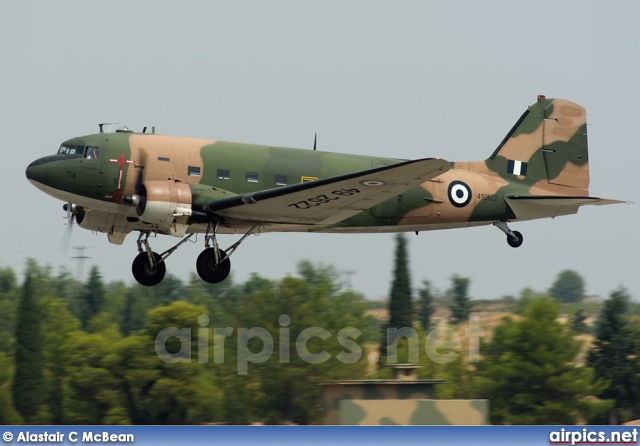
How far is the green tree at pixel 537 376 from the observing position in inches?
1753

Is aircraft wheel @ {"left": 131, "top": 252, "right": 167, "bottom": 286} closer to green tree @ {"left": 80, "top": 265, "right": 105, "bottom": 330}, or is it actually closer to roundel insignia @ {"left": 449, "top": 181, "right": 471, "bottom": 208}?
roundel insignia @ {"left": 449, "top": 181, "right": 471, "bottom": 208}

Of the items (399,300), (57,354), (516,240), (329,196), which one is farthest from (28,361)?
(329,196)

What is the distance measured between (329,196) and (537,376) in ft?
94.3

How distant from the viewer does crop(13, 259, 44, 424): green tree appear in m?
43.7

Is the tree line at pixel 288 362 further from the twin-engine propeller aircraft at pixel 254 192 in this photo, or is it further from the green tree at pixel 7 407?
the twin-engine propeller aircraft at pixel 254 192

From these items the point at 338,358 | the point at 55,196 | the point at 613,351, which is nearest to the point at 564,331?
the point at 613,351

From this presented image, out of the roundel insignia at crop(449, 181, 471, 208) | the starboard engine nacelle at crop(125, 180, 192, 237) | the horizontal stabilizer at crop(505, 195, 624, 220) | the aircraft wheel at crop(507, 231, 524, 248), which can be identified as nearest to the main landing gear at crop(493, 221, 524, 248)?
the aircraft wheel at crop(507, 231, 524, 248)

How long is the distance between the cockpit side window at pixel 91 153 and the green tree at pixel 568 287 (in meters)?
72.5

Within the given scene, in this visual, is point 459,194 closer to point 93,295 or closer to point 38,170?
point 38,170

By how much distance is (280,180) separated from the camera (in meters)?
21.6

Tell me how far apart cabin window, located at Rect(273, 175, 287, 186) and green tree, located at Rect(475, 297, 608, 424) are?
26273mm

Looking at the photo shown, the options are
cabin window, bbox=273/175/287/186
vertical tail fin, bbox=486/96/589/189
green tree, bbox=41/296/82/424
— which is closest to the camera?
cabin window, bbox=273/175/287/186

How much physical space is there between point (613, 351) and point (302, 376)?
16.6 m

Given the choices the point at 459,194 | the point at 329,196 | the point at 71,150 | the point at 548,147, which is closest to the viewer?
the point at 329,196
